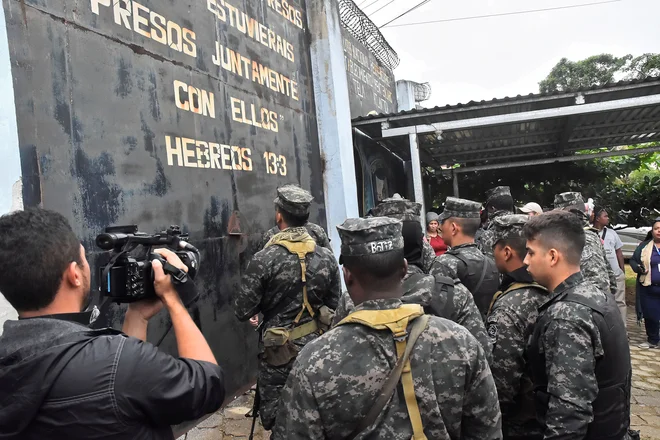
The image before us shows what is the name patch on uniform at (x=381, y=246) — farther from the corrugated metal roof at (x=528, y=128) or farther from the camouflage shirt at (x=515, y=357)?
the corrugated metal roof at (x=528, y=128)

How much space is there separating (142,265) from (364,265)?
0.66 metres

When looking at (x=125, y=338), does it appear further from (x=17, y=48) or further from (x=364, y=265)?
(x=17, y=48)

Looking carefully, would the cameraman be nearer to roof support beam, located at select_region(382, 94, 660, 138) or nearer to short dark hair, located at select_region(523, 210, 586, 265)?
short dark hair, located at select_region(523, 210, 586, 265)

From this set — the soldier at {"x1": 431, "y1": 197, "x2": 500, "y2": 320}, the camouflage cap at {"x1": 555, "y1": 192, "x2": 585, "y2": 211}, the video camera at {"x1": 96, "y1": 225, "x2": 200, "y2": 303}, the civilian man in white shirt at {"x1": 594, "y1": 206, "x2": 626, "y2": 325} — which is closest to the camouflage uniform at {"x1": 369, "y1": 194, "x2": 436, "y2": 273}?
the soldier at {"x1": 431, "y1": 197, "x2": 500, "y2": 320}

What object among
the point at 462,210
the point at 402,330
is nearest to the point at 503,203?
the point at 462,210

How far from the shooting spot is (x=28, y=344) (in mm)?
1157

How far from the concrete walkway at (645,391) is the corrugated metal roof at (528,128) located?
9.62 feet

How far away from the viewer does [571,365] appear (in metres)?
1.72

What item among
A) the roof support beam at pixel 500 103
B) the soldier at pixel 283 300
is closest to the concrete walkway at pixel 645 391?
the soldier at pixel 283 300

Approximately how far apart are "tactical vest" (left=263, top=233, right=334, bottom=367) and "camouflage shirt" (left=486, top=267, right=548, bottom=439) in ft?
3.86

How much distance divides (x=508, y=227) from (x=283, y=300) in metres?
1.43

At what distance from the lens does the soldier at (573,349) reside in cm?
171

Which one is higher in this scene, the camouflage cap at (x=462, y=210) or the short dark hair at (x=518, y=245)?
the camouflage cap at (x=462, y=210)

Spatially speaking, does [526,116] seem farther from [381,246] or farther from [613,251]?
[381,246]
